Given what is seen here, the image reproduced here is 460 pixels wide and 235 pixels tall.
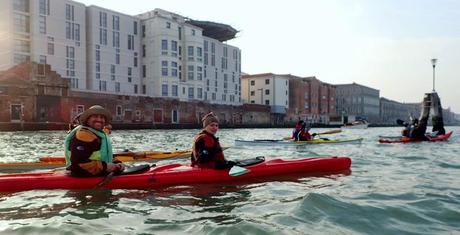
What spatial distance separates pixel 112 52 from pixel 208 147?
52.1 m

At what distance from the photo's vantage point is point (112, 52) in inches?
2231

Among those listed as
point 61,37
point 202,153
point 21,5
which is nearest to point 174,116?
point 61,37

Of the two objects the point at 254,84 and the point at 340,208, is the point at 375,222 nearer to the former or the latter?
the point at 340,208

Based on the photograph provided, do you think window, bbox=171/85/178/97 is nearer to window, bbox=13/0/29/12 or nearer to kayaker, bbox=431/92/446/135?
window, bbox=13/0/29/12

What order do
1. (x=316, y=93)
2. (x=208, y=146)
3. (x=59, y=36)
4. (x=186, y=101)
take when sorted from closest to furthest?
1. (x=208, y=146)
2. (x=59, y=36)
3. (x=186, y=101)
4. (x=316, y=93)

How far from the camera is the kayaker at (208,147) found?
8250 millimetres

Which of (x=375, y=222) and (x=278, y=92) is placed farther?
(x=278, y=92)

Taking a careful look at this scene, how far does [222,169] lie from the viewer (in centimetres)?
854

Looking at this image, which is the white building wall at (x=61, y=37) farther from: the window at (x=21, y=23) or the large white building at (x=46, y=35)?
the window at (x=21, y=23)

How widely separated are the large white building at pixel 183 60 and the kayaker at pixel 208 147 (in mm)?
51633

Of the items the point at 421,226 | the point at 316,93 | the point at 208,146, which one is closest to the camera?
the point at 421,226

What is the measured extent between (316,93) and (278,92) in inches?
609

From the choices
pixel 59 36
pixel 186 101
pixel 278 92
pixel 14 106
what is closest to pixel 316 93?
pixel 278 92

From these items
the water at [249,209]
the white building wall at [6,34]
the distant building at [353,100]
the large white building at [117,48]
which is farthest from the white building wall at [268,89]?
the water at [249,209]
